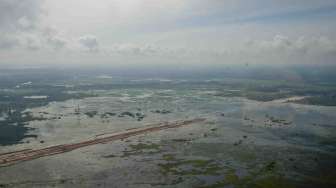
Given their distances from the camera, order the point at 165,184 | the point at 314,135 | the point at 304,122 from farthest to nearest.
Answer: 1. the point at 304,122
2. the point at 314,135
3. the point at 165,184

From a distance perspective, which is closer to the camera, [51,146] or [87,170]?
[87,170]

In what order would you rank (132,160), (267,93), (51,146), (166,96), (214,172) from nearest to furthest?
1. (214,172)
2. (132,160)
3. (51,146)
4. (166,96)
5. (267,93)

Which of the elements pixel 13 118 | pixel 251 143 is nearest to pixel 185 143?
pixel 251 143

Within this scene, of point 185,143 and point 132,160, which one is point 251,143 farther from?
point 132,160

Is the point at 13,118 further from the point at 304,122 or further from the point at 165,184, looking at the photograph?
the point at 304,122

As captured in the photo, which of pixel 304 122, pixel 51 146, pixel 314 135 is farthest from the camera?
pixel 304 122

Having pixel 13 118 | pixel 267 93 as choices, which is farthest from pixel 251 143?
pixel 267 93
